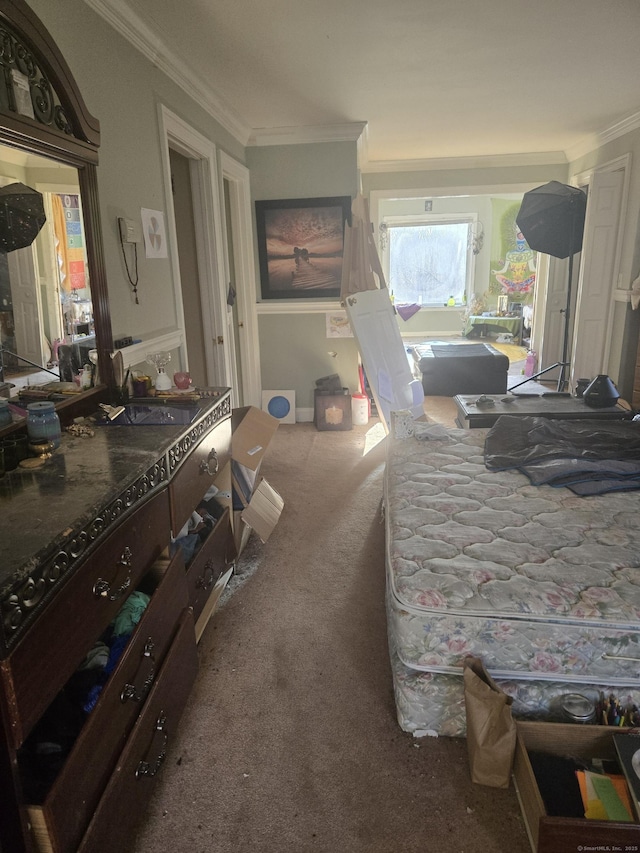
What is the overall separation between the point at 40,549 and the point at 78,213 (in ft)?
4.66

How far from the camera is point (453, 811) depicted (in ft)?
5.05

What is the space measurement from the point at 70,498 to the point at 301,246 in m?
3.98

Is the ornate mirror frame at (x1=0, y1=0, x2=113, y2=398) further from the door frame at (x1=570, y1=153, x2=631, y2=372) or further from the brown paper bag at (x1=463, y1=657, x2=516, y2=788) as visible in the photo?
the door frame at (x1=570, y1=153, x2=631, y2=372)

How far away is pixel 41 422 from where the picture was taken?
5.53ft

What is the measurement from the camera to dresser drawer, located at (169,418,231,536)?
1.84 m

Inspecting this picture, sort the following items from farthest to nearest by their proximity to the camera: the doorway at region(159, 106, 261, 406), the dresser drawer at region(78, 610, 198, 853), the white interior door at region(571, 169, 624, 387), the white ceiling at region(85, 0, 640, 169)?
the white interior door at region(571, 169, 624, 387), the doorway at region(159, 106, 261, 406), the white ceiling at region(85, 0, 640, 169), the dresser drawer at region(78, 610, 198, 853)

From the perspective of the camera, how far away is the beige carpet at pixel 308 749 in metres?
1.49

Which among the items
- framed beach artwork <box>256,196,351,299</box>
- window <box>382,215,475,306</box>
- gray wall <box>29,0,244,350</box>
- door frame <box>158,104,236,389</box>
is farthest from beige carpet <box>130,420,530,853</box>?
window <box>382,215,475,306</box>

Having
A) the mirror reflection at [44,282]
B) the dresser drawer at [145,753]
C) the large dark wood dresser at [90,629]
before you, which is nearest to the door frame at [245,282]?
the mirror reflection at [44,282]

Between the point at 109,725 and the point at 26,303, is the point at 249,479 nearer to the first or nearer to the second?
the point at 26,303

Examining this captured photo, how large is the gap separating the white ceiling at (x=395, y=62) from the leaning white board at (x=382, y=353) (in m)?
1.34

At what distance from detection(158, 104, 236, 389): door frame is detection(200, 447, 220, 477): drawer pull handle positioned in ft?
3.45

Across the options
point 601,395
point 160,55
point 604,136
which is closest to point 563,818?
point 601,395

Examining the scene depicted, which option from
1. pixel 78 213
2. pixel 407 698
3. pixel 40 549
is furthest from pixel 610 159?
pixel 40 549
